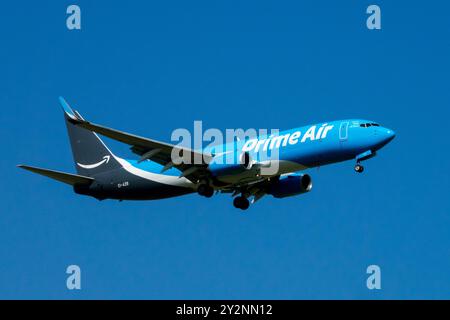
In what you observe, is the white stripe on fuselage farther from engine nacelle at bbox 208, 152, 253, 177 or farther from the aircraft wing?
engine nacelle at bbox 208, 152, 253, 177

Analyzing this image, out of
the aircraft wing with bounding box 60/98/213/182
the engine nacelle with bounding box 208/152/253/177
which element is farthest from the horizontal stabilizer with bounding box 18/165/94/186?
the engine nacelle with bounding box 208/152/253/177

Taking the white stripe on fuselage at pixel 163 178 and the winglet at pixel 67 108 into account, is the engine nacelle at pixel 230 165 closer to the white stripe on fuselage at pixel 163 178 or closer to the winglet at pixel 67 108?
the white stripe on fuselage at pixel 163 178

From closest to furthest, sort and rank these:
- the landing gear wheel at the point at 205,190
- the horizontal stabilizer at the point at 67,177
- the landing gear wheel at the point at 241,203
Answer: the landing gear wheel at the point at 205,190 < the horizontal stabilizer at the point at 67,177 < the landing gear wheel at the point at 241,203

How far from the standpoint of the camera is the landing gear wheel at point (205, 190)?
53375 mm

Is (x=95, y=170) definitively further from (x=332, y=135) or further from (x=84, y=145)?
(x=332, y=135)

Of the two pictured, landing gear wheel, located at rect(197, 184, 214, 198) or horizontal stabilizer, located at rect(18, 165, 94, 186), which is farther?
→ horizontal stabilizer, located at rect(18, 165, 94, 186)

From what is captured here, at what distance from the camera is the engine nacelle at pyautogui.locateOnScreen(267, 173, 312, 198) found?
56572 mm

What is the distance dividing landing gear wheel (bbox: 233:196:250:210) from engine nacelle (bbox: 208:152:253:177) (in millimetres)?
5734

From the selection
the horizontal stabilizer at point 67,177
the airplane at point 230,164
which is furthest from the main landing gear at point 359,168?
the horizontal stabilizer at point 67,177

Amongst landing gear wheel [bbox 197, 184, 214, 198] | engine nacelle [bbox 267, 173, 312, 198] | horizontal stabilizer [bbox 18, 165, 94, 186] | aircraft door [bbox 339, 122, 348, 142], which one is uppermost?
aircraft door [bbox 339, 122, 348, 142]

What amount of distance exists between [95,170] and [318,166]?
1495 cm

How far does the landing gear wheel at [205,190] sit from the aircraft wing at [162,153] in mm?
571

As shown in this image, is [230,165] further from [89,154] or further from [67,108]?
[89,154]

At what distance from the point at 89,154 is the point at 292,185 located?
525 inches
